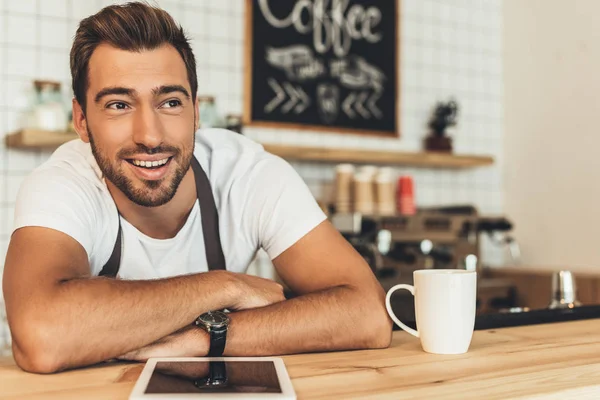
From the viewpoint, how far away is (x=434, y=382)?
822 mm

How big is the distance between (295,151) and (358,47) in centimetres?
75

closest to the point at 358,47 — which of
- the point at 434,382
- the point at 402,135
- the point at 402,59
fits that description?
the point at 402,59

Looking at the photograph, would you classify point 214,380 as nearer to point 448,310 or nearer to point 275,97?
point 448,310

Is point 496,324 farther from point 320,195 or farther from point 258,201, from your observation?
point 320,195

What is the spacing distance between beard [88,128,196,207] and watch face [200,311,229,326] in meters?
0.38

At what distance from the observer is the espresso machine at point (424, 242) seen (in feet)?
9.05

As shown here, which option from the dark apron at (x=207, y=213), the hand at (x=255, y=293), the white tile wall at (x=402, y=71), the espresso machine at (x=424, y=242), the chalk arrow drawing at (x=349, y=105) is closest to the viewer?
the hand at (x=255, y=293)

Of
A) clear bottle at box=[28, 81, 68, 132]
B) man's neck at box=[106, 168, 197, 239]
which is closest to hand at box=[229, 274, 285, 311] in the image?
man's neck at box=[106, 168, 197, 239]

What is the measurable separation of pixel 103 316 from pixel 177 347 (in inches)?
4.7

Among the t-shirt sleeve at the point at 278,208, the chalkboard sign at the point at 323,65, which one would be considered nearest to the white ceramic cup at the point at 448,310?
the t-shirt sleeve at the point at 278,208

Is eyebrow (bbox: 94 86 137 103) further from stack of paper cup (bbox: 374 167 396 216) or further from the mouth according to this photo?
stack of paper cup (bbox: 374 167 396 216)

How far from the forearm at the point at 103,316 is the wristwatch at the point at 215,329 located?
17 millimetres

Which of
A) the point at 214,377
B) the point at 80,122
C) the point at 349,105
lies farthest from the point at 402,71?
the point at 214,377

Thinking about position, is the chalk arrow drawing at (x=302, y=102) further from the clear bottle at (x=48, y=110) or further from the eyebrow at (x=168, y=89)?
the eyebrow at (x=168, y=89)
